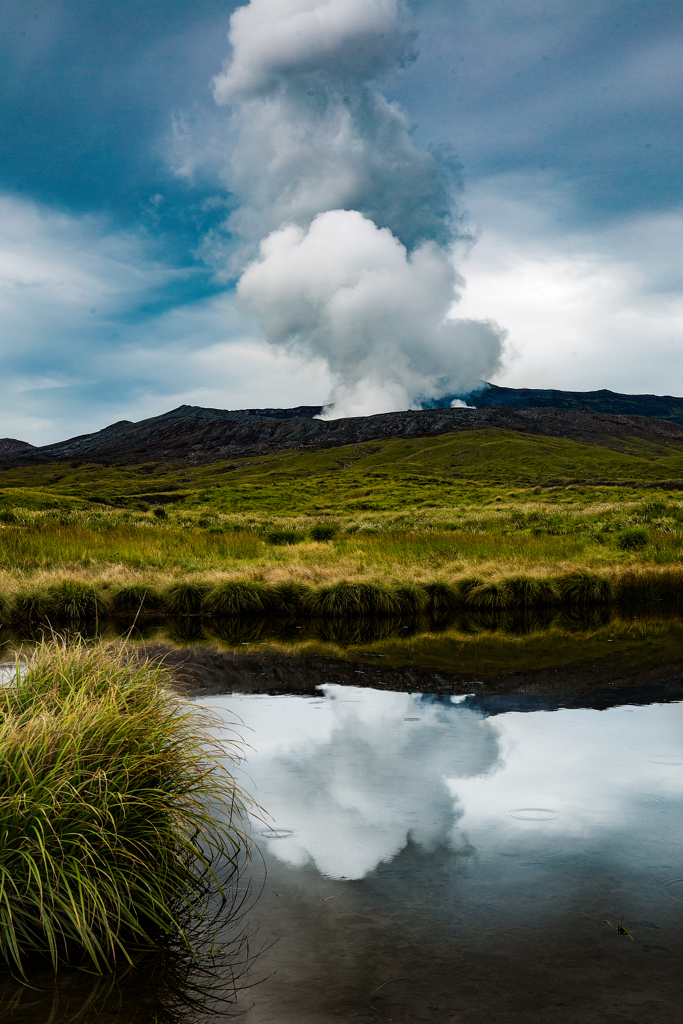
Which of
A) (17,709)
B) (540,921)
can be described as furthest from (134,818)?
(540,921)

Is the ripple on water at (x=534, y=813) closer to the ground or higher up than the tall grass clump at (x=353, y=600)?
closer to the ground

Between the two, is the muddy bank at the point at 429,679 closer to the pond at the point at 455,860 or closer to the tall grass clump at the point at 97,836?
the pond at the point at 455,860

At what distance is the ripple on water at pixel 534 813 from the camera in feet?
18.1

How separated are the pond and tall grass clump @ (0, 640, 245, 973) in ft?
0.86

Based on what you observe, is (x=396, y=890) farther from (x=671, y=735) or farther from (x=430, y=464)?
(x=430, y=464)

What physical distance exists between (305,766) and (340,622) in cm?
829

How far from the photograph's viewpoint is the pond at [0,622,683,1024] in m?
3.45

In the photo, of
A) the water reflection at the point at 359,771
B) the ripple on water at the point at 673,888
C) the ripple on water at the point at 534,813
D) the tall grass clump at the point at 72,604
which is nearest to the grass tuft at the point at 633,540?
the water reflection at the point at 359,771

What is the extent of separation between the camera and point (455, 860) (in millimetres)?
4816

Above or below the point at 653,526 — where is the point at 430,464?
above

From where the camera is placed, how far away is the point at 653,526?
26.6 metres

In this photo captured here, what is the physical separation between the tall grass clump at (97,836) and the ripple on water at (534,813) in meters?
2.21

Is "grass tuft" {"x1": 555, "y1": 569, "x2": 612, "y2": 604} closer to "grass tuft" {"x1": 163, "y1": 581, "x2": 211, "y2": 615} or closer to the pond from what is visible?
the pond

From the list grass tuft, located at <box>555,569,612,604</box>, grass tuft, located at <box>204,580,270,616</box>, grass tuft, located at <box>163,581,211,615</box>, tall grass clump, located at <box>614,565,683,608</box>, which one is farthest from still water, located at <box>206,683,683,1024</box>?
tall grass clump, located at <box>614,565,683,608</box>
